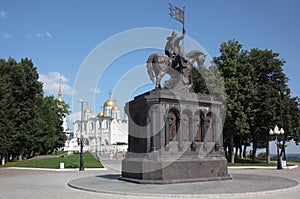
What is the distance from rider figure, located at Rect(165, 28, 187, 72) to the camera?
1673cm

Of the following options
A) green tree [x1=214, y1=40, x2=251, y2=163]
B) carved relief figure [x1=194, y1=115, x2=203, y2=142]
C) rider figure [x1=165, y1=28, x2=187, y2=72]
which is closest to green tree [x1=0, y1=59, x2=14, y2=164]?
green tree [x1=214, y1=40, x2=251, y2=163]

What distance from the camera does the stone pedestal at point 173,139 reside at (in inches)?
559

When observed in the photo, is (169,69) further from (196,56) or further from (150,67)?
(196,56)

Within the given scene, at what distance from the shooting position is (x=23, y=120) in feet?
137

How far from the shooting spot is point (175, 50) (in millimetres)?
16969

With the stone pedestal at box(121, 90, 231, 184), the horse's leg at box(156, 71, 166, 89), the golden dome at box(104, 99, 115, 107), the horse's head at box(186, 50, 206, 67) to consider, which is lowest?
the stone pedestal at box(121, 90, 231, 184)

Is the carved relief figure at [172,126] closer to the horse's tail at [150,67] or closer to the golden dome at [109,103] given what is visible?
the horse's tail at [150,67]

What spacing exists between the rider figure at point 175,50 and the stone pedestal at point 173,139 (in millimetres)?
1903

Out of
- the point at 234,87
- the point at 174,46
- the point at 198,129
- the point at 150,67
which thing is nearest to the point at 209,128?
the point at 198,129

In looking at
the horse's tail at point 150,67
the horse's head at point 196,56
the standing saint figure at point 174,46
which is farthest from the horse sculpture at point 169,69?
the horse's head at point 196,56

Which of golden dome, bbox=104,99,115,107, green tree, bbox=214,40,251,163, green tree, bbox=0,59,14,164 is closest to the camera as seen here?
green tree, bbox=214,40,251,163

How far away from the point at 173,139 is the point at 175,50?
508 centimetres

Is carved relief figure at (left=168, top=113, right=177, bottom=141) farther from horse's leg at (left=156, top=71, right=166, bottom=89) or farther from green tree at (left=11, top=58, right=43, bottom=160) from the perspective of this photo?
green tree at (left=11, top=58, right=43, bottom=160)

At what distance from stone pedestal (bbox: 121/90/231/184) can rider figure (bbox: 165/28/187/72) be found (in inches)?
74.9
